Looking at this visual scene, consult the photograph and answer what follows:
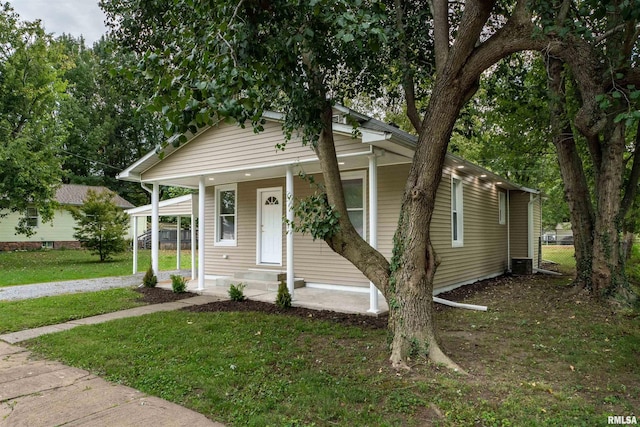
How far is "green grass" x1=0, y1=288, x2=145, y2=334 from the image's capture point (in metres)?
Result: 6.31

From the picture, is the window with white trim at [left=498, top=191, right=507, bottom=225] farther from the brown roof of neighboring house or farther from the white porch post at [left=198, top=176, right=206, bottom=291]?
the brown roof of neighboring house

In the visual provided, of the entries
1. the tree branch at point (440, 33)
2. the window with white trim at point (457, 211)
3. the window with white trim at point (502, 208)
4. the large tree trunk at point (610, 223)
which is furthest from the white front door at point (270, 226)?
the window with white trim at point (502, 208)

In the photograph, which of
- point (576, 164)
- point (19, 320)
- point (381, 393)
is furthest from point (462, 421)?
point (576, 164)

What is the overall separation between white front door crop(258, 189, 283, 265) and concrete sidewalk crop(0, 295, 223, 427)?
5.65 metres

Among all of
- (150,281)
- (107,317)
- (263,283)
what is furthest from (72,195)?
(107,317)

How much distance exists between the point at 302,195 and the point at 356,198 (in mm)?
1313

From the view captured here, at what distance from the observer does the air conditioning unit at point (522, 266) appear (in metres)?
12.7

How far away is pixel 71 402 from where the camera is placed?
3367 mm

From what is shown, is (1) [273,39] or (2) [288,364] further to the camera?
(2) [288,364]

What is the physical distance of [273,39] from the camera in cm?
388

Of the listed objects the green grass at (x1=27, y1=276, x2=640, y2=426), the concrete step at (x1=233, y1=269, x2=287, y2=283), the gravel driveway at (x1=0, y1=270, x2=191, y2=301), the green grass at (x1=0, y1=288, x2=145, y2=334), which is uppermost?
the concrete step at (x1=233, y1=269, x2=287, y2=283)

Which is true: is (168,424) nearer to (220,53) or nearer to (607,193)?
(220,53)

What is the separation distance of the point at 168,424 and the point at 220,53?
2833 millimetres

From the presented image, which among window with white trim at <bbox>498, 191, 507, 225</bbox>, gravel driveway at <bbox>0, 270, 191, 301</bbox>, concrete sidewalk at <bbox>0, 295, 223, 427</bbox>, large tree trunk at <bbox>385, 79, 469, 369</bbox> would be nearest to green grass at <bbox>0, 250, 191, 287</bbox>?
gravel driveway at <bbox>0, 270, 191, 301</bbox>
